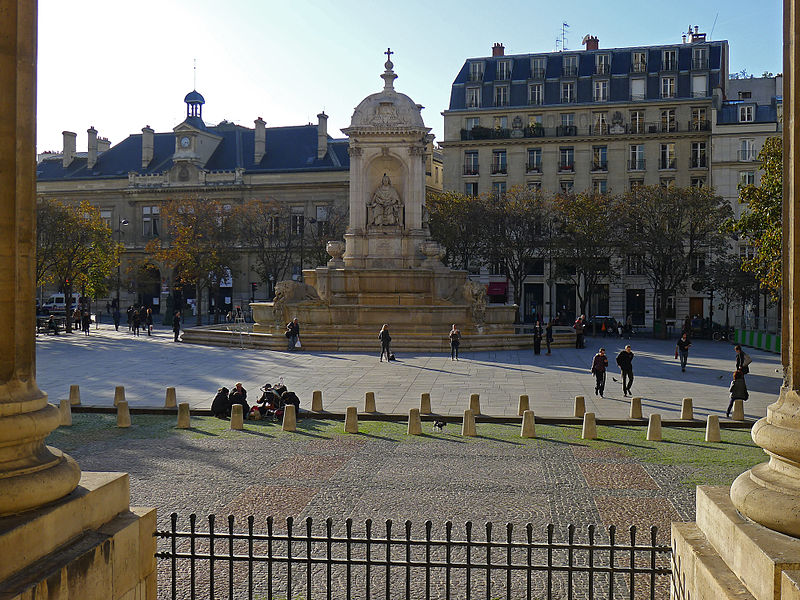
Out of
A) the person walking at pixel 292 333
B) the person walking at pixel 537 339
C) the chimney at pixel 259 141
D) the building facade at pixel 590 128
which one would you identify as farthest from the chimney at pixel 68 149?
the person walking at pixel 537 339

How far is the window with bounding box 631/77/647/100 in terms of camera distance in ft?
214

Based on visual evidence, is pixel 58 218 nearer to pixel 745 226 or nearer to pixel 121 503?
pixel 745 226

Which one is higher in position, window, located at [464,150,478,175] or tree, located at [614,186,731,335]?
window, located at [464,150,478,175]

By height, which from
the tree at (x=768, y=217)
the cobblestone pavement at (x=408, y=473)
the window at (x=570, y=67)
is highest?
the window at (x=570, y=67)

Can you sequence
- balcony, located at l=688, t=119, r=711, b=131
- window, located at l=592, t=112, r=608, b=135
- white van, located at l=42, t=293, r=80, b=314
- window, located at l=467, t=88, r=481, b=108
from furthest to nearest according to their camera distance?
window, located at l=467, t=88, r=481, b=108 < window, located at l=592, t=112, r=608, b=135 < balcony, located at l=688, t=119, r=711, b=131 < white van, located at l=42, t=293, r=80, b=314

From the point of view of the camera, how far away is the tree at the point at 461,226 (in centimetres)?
5375

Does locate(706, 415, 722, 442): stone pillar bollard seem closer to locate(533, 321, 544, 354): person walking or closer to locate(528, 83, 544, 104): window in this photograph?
locate(533, 321, 544, 354): person walking

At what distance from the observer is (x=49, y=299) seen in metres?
69.8

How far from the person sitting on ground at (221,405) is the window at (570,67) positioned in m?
57.1

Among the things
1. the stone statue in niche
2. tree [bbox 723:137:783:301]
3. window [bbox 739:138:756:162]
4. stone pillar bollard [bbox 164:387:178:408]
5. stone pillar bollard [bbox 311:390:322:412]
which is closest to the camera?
stone pillar bollard [bbox 311:390:322:412]

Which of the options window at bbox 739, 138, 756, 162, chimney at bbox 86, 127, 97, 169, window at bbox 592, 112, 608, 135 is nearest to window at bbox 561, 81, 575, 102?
window at bbox 592, 112, 608, 135

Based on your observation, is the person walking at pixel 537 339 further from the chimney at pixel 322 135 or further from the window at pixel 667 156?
the chimney at pixel 322 135

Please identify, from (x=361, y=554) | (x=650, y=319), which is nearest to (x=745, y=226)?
(x=361, y=554)

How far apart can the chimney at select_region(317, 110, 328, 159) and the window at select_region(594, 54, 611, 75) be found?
2404 centimetres
